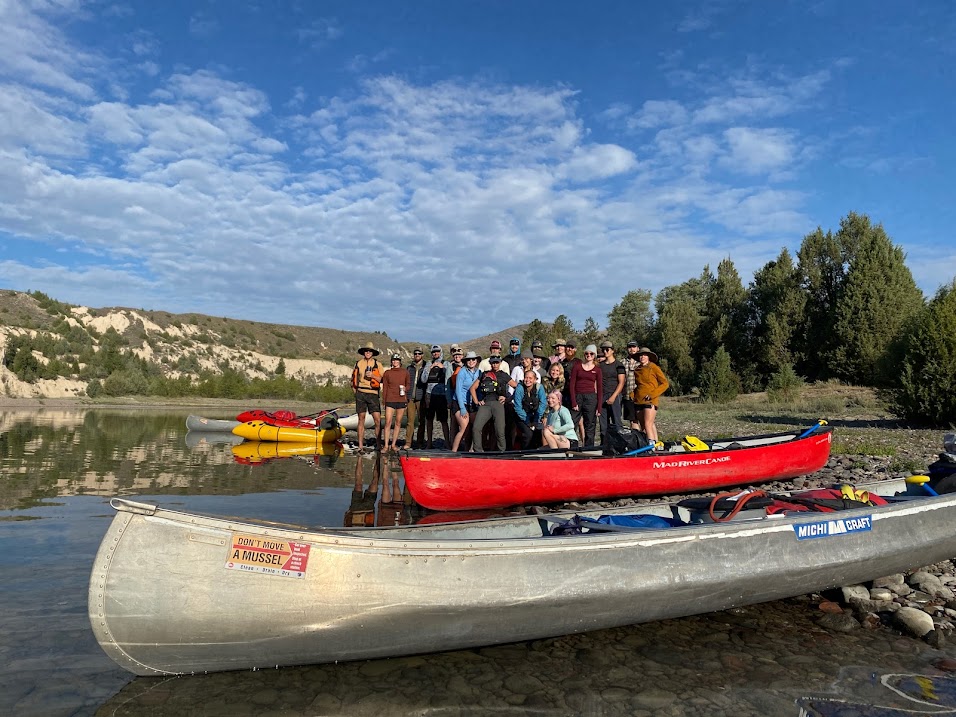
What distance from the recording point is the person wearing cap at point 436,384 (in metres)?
12.5

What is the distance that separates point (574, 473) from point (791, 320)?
31.9 metres

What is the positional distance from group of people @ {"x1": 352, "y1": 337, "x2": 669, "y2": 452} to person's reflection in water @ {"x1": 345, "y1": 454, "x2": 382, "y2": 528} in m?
1.57

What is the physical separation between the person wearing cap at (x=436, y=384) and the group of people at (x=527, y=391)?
0.02 metres

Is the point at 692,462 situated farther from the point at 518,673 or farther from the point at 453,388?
the point at 518,673

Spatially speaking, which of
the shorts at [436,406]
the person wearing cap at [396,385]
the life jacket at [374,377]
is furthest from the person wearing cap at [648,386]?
the life jacket at [374,377]

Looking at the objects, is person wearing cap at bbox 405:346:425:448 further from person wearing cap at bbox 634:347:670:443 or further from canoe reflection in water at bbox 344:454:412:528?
person wearing cap at bbox 634:347:670:443

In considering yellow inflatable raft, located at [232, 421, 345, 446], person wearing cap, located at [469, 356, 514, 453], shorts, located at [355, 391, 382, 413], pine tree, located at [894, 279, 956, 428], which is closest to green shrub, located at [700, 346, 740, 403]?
pine tree, located at [894, 279, 956, 428]

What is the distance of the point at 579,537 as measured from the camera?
4.12m

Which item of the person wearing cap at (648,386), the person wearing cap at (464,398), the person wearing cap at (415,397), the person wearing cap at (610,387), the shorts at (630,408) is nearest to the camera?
the person wearing cap at (648,386)

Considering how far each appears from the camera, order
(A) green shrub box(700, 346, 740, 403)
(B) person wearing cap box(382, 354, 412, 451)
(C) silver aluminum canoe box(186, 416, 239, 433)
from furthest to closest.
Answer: (A) green shrub box(700, 346, 740, 403) < (C) silver aluminum canoe box(186, 416, 239, 433) < (B) person wearing cap box(382, 354, 412, 451)

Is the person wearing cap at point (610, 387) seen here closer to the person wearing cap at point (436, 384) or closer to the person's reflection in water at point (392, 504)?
the person wearing cap at point (436, 384)

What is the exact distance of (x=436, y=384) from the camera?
12.6 meters

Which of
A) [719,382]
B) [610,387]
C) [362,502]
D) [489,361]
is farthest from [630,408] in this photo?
[719,382]

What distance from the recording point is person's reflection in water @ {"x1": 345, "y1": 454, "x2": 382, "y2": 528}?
7.18 meters
